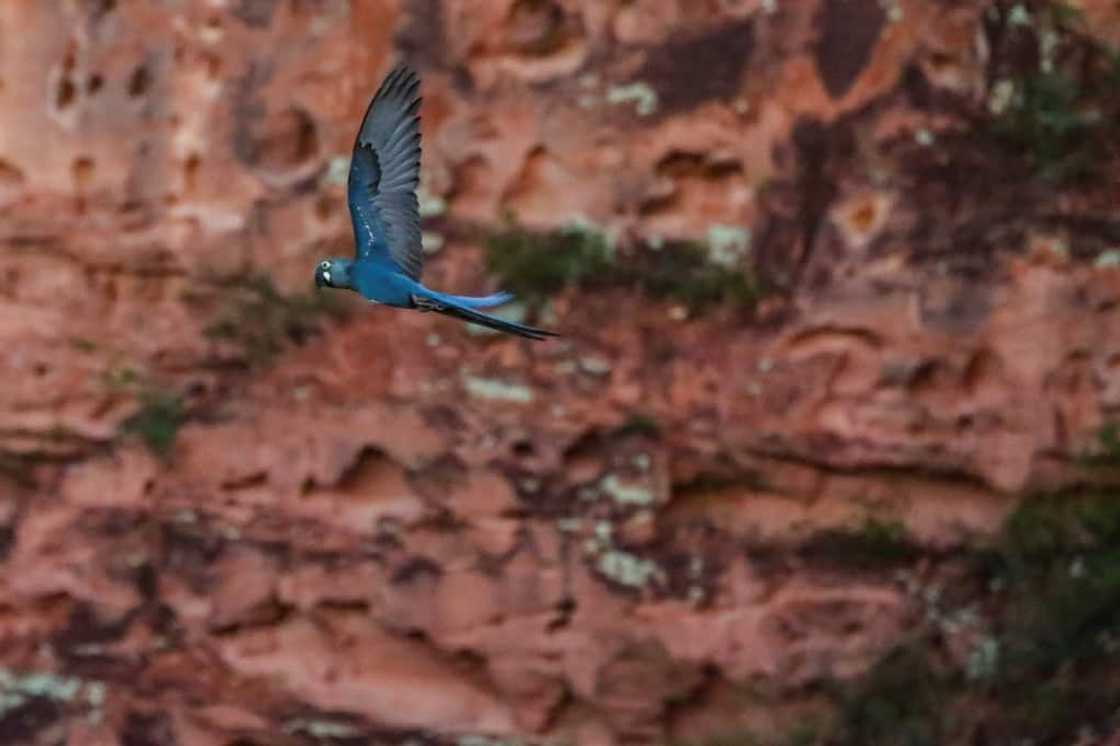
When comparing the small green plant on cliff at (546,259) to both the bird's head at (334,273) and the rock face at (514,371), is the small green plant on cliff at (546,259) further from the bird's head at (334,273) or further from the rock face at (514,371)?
the bird's head at (334,273)

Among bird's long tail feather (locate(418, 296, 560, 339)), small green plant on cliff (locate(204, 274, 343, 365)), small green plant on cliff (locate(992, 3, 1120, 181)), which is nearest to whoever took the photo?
bird's long tail feather (locate(418, 296, 560, 339))

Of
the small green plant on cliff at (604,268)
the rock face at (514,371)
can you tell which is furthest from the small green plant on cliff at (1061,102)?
the small green plant on cliff at (604,268)

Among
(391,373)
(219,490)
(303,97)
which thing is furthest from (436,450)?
(303,97)

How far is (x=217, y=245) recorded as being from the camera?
287cm

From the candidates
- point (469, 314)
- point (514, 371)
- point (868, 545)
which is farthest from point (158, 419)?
point (469, 314)

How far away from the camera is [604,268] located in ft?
9.04

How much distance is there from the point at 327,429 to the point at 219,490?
8.4 inches

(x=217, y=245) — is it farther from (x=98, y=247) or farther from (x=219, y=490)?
(x=219, y=490)

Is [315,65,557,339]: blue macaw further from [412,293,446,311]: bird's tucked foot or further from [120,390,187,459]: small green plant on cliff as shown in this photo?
[120,390,187,459]: small green plant on cliff

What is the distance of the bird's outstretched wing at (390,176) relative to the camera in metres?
1.75

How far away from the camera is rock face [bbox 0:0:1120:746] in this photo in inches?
106

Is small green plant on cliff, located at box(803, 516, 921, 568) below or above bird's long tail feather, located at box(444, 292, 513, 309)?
below

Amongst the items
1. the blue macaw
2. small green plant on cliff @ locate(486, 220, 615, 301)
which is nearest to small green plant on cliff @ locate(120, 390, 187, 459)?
small green plant on cliff @ locate(486, 220, 615, 301)

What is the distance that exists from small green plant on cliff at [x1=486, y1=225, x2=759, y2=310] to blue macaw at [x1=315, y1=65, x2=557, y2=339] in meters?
0.97
